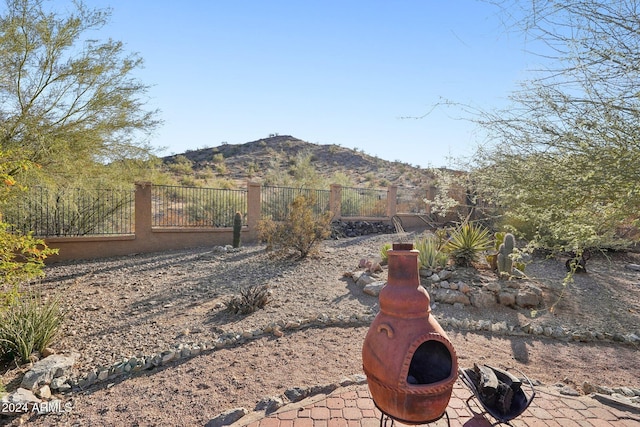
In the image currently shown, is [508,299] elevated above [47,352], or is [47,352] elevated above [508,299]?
[508,299]

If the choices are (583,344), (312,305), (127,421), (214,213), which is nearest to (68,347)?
(127,421)

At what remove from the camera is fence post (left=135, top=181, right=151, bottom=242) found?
11344 millimetres

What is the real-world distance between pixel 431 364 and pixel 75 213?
39.3 ft

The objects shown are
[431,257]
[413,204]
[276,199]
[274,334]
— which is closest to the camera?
[274,334]

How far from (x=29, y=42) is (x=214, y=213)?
25.9 ft

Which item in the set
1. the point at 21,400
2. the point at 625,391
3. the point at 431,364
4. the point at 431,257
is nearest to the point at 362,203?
the point at 431,257

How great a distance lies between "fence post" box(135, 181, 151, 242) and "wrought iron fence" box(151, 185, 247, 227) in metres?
0.32

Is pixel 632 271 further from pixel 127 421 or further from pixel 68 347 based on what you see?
pixel 68 347

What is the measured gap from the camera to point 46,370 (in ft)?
12.6

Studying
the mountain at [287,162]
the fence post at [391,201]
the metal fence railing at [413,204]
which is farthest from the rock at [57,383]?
the mountain at [287,162]

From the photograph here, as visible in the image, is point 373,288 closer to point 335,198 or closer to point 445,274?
point 445,274

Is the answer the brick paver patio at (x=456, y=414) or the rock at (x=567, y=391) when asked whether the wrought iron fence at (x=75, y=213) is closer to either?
the brick paver patio at (x=456, y=414)

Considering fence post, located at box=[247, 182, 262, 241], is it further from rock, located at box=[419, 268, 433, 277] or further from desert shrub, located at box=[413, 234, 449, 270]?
rock, located at box=[419, 268, 433, 277]

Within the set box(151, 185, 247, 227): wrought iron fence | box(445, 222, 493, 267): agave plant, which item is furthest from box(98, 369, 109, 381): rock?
box(151, 185, 247, 227): wrought iron fence
